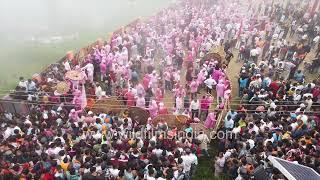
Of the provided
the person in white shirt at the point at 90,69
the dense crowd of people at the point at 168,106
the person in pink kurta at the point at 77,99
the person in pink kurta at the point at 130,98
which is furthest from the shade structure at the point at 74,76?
the person in pink kurta at the point at 130,98

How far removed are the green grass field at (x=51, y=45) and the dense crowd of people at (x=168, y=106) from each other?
374 centimetres

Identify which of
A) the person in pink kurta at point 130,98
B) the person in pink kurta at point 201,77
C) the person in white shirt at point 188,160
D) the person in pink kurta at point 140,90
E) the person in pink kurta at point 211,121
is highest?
the person in pink kurta at point 201,77

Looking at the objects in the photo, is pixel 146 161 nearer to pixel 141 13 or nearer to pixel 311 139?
pixel 311 139

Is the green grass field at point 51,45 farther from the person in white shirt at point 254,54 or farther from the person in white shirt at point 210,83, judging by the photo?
the person in white shirt at point 254,54

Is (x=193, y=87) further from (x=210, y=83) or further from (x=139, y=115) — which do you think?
(x=139, y=115)

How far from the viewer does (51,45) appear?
21.5 metres

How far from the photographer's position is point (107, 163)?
838 centimetres

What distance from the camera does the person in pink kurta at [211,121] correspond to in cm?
1109

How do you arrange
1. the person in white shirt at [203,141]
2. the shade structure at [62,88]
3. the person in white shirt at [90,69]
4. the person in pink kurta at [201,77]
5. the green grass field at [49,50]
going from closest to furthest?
the person in white shirt at [203,141]
the shade structure at [62,88]
the person in pink kurta at [201,77]
the person in white shirt at [90,69]
the green grass field at [49,50]

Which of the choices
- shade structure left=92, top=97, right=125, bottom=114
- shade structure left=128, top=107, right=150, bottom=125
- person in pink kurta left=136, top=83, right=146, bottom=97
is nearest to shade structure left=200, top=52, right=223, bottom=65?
person in pink kurta left=136, top=83, right=146, bottom=97

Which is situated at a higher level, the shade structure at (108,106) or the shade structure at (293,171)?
the shade structure at (108,106)

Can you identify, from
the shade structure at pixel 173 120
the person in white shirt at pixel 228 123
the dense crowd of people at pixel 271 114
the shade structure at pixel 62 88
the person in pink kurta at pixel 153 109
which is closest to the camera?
the dense crowd of people at pixel 271 114

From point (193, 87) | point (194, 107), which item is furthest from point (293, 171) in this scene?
point (193, 87)

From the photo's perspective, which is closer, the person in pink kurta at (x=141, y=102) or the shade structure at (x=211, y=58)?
the person in pink kurta at (x=141, y=102)
